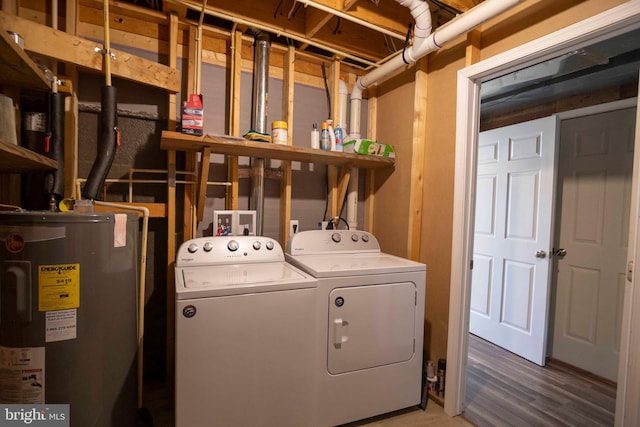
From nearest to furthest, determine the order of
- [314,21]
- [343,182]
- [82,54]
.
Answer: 1. [82,54]
2. [314,21]
3. [343,182]

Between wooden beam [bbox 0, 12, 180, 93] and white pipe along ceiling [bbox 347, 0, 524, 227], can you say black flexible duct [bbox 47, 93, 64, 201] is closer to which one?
wooden beam [bbox 0, 12, 180, 93]

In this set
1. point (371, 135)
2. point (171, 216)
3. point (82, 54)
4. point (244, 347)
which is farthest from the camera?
point (371, 135)

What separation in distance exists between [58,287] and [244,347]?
79cm

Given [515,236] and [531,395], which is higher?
[515,236]

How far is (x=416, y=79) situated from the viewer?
215 centimetres

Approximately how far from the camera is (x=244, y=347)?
143 cm

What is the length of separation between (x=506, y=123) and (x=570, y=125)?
2.14ft

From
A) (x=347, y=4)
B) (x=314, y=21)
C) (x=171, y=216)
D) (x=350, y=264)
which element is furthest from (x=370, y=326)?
(x=314, y=21)

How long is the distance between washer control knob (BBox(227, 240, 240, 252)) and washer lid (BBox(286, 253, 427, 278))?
370mm

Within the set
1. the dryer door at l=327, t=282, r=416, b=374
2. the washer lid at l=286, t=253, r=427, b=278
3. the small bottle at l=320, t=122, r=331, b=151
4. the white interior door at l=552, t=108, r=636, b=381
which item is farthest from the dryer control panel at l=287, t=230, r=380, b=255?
the white interior door at l=552, t=108, r=636, b=381

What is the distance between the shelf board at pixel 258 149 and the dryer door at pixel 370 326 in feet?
3.05

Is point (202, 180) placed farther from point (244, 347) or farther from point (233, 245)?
point (244, 347)

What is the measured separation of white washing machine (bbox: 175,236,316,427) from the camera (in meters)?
1.35

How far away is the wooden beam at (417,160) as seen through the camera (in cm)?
214
